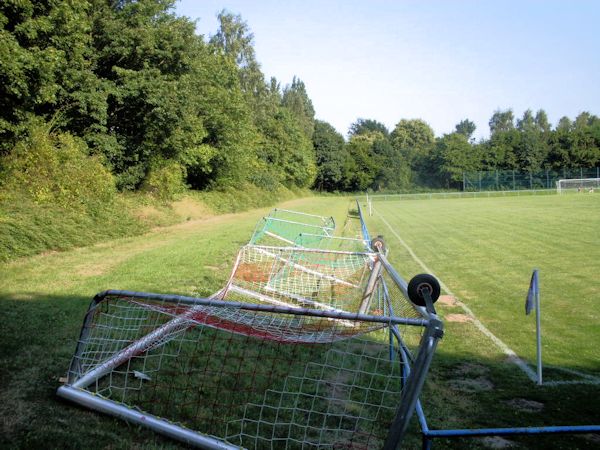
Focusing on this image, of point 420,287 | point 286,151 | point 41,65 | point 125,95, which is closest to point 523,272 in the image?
point 420,287

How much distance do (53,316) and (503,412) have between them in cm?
570

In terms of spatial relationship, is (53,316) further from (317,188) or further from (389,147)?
(389,147)

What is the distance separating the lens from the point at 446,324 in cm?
798

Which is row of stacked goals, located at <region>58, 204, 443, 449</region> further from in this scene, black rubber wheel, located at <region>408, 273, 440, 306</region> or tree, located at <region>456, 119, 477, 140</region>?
tree, located at <region>456, 119, 477, 140</region>

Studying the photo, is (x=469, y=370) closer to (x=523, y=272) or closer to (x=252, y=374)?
(x=252, y=374)

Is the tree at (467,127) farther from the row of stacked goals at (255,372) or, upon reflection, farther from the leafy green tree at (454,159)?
the row of stacked goals at (255,372)

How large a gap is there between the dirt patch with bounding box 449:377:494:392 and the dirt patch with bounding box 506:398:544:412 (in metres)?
0.37

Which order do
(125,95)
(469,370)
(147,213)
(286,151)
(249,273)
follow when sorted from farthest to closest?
(286,151), (147,213), (125,95), (249,273), (469,370)

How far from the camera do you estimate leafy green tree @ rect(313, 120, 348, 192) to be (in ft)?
252

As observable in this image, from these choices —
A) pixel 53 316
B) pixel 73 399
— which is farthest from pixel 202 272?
pixel 73 399

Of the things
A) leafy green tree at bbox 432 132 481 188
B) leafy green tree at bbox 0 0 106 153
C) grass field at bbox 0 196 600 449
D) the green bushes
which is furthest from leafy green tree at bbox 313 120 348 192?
grass field at bbox 0 196 600 449

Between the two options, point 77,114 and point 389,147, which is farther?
point 389,147

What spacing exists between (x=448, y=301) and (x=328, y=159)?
68.3 m

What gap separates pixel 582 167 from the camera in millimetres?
72188
